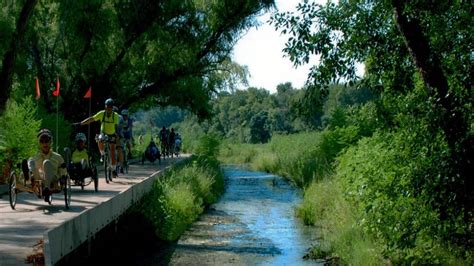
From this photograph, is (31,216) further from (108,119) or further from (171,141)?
(171,141)

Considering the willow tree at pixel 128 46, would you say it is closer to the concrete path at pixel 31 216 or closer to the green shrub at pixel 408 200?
the concrete path at pixel 31 216

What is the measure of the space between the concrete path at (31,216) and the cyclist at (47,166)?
0.53 metres

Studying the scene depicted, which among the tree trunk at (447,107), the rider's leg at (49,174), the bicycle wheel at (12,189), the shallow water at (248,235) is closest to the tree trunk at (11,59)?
the shallow water at (248,235)

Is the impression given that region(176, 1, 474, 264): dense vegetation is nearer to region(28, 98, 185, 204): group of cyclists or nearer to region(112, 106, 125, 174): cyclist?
region(28, 98, 185, 204): group of cyclists

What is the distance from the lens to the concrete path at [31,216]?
29.8ft

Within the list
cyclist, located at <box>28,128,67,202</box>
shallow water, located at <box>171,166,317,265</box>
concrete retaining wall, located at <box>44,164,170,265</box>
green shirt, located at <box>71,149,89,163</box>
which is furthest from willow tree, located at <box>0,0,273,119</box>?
cyclist, located at <box>28,128,67,202</box>

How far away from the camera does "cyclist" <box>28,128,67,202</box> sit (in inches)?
483

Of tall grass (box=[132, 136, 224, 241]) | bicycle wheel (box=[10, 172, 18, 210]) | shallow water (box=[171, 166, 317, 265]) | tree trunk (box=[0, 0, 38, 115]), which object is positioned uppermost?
tree trunk (box=[0, 0, 38, 115])

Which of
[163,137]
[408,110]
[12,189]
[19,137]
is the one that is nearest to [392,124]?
[408,110]

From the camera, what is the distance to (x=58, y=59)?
31.9 m

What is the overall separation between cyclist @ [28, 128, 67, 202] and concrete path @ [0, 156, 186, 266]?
53cm

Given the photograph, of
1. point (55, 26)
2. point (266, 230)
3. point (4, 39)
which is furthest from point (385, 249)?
point (55, 26)

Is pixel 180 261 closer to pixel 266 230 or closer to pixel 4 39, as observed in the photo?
pixel 266 230

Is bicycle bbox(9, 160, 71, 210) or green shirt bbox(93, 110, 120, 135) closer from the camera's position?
bicycle bbox(9, 160, 71, 210)
